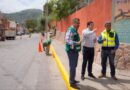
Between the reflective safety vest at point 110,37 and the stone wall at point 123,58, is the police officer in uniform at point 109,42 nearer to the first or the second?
the reflective safety vest at point 110,37

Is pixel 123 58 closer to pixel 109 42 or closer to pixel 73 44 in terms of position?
pixel 109 42

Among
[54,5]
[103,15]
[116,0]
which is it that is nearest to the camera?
[116,0]

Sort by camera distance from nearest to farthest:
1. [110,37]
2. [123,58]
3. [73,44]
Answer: [73,44] < [110,37] < [123,58]

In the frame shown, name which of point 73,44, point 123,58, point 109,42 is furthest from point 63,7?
point 73,44

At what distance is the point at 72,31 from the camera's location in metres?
10.4

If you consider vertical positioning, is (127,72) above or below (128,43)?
below

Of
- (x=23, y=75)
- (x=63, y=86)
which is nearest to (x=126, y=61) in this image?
(x=63, y=86)

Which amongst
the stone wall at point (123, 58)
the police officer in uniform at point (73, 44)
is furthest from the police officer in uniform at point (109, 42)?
the stone wall at point (123, 58)

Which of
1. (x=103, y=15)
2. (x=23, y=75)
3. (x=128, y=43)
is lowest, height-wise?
(x=23, y=75)

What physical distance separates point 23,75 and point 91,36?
148 inches

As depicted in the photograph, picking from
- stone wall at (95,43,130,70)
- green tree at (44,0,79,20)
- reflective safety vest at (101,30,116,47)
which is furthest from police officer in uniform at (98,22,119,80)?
green tree at (44,0,79,20)

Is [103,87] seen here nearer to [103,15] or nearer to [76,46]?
[76,46]

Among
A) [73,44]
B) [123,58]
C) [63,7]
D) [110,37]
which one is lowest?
[123,58]

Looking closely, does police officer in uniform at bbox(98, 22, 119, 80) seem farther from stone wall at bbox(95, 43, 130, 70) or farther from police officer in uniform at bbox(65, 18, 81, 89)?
stone wall at bbox(95, 43, 130, 70)
